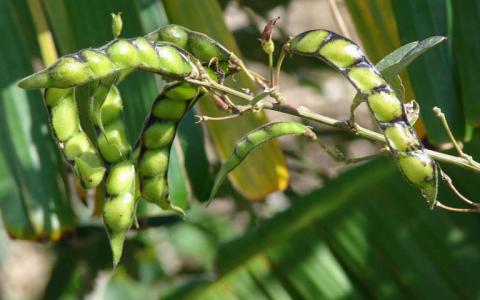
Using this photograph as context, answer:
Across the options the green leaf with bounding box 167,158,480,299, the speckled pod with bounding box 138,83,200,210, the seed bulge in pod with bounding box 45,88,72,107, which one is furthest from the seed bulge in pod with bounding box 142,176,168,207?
the green leaf with bounding box 167,158,480,299

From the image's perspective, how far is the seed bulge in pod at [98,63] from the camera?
0.77 meters

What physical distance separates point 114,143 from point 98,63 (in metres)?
0.13

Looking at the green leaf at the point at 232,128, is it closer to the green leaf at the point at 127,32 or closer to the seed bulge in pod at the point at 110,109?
the green leaf at the point at 127,32

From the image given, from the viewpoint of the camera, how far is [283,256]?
169cm

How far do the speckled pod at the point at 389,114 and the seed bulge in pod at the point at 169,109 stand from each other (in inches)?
5.7

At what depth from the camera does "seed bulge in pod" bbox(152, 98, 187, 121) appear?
0.88 meters

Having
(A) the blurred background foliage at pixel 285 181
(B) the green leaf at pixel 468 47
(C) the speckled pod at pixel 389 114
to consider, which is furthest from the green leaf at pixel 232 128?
(C) the speckled pod at pixel 389 114

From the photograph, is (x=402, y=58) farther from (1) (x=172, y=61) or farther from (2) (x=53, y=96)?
(2) (x=53, y=96)

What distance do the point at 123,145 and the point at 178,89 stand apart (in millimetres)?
88

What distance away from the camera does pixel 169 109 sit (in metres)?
0.88

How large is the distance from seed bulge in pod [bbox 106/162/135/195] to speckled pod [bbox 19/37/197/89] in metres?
0.11

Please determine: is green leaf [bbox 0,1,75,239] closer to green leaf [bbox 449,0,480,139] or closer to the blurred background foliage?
the blurred background foliage

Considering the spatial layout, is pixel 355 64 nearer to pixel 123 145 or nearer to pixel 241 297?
pixel 123 145

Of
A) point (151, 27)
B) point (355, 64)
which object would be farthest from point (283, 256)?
point (355, 64)
